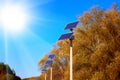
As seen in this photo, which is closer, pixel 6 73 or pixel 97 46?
pixel 97 46

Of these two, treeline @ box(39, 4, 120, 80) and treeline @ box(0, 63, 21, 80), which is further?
treeline @ box(0, 63, 21, 80)

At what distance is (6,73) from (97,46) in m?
17.9

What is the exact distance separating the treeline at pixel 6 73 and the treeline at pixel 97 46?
35.1ft

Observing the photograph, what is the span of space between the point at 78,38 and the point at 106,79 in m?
6.41

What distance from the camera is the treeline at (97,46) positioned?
106 feet

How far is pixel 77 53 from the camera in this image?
36.3 metres

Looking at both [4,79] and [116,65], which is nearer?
[116,65]

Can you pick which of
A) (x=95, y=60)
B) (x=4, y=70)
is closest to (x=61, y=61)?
(x=4, y=70)

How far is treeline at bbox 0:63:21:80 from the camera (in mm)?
46150

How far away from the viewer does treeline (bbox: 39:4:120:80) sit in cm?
3241

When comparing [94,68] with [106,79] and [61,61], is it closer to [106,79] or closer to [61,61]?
[106,79]

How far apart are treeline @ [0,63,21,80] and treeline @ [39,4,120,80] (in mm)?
10713

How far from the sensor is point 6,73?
48.0 metres

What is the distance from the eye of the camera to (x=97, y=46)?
34.4 meters
